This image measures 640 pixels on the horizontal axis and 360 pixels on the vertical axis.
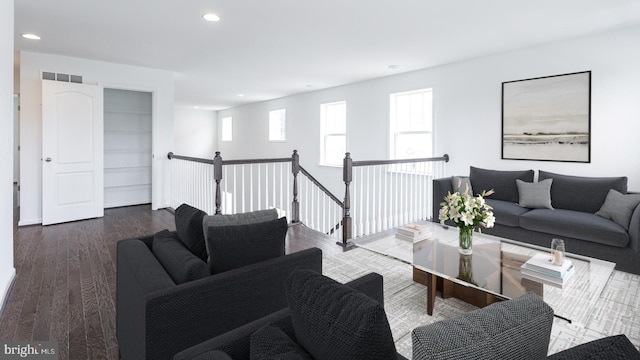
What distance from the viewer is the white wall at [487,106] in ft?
12.1

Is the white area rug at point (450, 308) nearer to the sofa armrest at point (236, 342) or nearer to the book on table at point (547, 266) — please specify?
the book on table at point (547, 266)

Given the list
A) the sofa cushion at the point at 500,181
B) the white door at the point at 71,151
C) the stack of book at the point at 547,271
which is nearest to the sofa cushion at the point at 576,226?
the sofa cushion at the point at 500,181

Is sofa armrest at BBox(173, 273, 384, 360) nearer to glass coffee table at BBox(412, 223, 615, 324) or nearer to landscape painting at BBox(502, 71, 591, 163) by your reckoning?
glass coffee table at BBox(412, 223, 615, 324)

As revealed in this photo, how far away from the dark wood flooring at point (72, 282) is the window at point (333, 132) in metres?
2.67

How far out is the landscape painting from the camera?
3.98m

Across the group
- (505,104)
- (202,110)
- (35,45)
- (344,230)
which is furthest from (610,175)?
(202,110)

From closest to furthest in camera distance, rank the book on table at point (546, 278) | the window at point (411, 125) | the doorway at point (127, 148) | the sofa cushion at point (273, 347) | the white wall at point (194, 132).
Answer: the sofa cushion at point (273, 347) → the book on table at point (546, 278) → the window at point (411, 125) → the doorway at point (127, 148) → the white wall at point (194, 132)

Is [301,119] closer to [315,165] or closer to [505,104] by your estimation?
[315,165]

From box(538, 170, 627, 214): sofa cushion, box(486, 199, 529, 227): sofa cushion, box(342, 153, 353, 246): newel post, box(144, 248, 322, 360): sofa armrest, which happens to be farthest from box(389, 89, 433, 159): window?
box(144, 248, 322, 360): sofa armrest

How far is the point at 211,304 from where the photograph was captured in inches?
57.1

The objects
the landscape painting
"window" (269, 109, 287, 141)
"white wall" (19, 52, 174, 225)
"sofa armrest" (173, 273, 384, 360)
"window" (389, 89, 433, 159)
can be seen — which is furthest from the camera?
"window" (269, 109, 287, 141)

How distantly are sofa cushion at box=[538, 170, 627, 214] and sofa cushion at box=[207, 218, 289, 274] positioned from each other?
3.56 m

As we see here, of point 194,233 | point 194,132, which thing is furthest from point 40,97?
point 194,132
